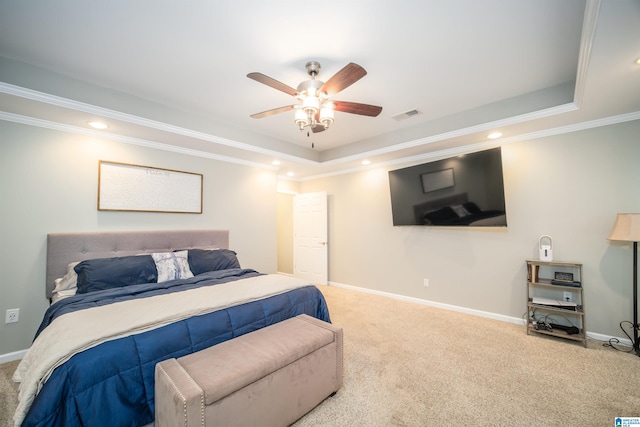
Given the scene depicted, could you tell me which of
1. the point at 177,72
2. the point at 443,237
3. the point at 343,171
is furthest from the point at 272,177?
the point at 443,237

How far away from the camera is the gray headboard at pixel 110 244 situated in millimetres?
2701

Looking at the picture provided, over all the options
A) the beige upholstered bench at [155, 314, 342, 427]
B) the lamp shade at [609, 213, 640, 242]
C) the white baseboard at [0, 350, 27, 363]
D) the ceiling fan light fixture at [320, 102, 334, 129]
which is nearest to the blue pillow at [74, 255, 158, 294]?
the white baseboard at [0, 350, 27, 363]

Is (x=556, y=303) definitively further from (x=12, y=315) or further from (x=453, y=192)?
(x=12, y=315)

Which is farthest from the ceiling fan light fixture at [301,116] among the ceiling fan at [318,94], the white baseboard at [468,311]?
the white baseboard at [468,311]

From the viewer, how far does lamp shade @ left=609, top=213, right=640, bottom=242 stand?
248 cm

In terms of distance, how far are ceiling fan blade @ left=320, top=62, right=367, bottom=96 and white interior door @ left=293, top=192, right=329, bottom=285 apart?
3.33 meters

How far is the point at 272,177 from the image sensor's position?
191 inches

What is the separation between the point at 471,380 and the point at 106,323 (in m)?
2.71

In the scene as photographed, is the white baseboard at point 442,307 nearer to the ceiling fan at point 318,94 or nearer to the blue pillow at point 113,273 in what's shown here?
the blue pillow at point 113,273

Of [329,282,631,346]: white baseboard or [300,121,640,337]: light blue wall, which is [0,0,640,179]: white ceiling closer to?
[300,121,640,337]: light blue wall

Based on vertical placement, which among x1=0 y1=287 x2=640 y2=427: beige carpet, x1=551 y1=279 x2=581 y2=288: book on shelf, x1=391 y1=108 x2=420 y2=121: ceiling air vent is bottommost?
x1=0 y1=287 x2=640 y2=427: beige carpet

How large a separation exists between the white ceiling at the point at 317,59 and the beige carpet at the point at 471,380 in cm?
241

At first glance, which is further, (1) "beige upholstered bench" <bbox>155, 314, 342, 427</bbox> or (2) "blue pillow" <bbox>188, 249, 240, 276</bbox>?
(2) "blue pillow" <bbox>188, 249, 240, 276</bbox>

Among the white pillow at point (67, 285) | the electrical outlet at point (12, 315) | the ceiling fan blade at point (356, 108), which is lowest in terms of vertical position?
the electrical outlet at point (12, 315)
